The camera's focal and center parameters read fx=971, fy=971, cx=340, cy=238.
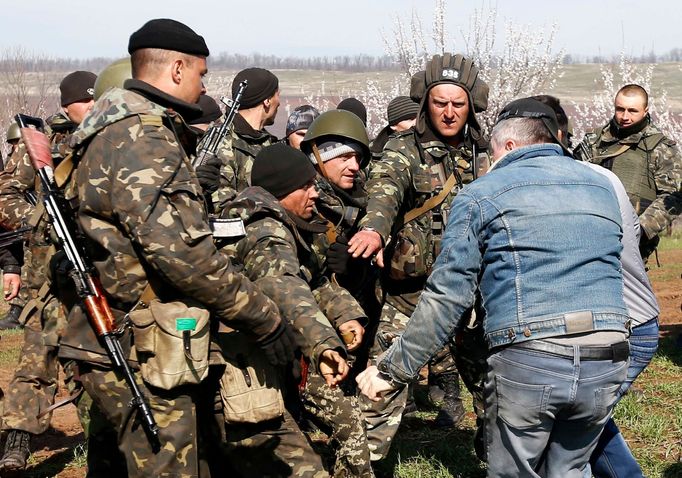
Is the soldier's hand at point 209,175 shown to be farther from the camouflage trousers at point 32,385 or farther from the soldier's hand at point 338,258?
the camouflage trousers at point 32,385

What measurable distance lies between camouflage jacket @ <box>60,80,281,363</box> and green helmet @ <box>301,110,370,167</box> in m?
2.31

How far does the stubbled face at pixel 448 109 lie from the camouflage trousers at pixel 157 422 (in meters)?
3.15

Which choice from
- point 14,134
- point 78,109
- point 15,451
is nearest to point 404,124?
point 78,109

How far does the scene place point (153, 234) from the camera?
3.73 metres

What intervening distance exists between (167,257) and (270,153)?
1.49 metres

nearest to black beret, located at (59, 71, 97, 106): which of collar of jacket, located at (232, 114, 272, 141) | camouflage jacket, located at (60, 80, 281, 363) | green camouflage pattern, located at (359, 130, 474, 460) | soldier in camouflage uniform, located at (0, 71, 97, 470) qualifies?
soldier in camouflage uniform, located at (0, 71, 97, 470)

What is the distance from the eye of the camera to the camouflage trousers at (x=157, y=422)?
13.0 feet

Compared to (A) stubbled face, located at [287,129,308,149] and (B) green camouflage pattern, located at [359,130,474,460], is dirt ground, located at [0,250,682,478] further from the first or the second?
(A) stubbled face, located at [287,129,308,149]

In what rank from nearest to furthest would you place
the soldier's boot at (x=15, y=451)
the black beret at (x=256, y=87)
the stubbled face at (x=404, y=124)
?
the soldier's boot at (x=15, y=451)
the black beret at (x=256, y=87)
the stubbled face at (x=404, y=124)

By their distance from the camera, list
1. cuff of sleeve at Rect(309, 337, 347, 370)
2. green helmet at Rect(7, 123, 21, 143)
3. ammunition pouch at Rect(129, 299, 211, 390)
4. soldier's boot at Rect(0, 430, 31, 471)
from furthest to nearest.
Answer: green helmet at Rect(7, 123, 21, 143)
soldier's boot at Rect(0, 430, 31, 471)
cuff of sleeve at Rect(309, 337, 347, 370)
ammunition pouch at Rect(129, 299, 211, 390)

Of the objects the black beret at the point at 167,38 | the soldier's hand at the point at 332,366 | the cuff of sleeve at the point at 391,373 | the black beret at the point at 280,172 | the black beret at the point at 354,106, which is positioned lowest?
the soldier's hand at the point at 332,366

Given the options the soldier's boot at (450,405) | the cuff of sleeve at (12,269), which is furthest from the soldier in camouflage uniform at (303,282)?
the cuff of sleeve at (12,269)

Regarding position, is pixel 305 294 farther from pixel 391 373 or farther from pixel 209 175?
pixel 209 175

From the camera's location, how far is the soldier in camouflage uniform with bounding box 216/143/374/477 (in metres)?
4.50
